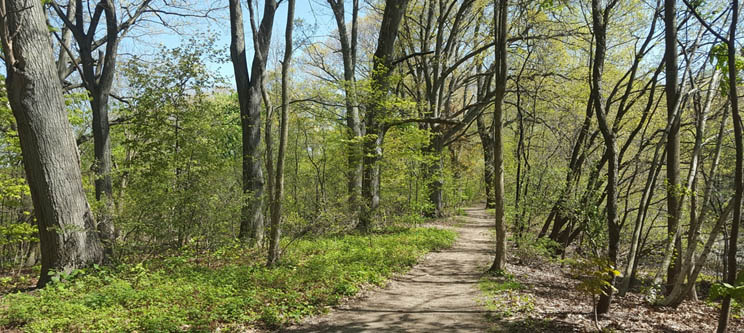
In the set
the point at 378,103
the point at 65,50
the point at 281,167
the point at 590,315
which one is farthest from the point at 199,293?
the point at 65,50

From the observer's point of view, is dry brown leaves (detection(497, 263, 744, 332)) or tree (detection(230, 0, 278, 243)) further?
tree (detection(230, 0, 278, 243))

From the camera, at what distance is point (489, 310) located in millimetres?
6289

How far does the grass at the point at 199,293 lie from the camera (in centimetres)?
508

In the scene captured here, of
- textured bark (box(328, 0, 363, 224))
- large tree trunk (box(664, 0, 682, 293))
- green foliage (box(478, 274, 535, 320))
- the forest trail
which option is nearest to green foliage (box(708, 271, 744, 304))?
the forest trail

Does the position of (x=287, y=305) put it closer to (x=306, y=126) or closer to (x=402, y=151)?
(x=402, y=151)

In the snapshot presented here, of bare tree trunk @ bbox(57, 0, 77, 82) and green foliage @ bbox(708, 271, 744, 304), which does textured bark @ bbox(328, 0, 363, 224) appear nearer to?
bare tree trunk @ bbox(57, 0, 77, 82)

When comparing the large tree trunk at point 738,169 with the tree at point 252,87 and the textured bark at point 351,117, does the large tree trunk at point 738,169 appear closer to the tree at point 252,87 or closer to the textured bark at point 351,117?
the textured bark at point 351,117

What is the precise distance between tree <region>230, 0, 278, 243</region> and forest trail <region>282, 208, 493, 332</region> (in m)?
4.75

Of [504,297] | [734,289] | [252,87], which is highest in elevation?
[252,87]

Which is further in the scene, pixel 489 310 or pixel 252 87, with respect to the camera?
pixel 252 87

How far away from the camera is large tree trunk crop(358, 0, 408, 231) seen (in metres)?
13.7

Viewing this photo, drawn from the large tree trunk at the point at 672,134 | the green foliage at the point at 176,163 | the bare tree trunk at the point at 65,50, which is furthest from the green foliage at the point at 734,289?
the bare tree trunk at the point at 65,50

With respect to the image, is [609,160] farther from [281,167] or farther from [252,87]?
[252,87]

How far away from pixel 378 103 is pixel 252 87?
14.9 ft
